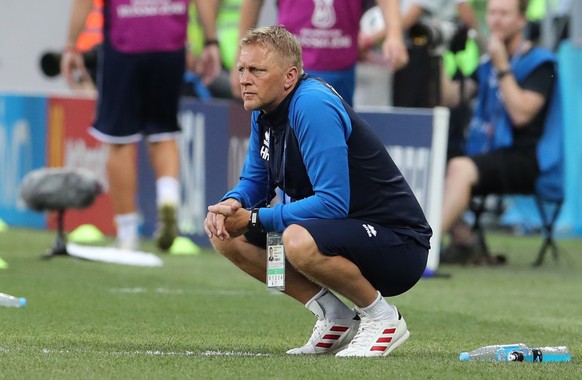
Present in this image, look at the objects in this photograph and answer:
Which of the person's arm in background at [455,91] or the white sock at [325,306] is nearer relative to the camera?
the white sock at [325,306]

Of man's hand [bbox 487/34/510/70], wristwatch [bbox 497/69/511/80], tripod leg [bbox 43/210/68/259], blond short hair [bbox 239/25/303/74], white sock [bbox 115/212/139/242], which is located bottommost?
tripod leg [bbox 43/210/68/259]

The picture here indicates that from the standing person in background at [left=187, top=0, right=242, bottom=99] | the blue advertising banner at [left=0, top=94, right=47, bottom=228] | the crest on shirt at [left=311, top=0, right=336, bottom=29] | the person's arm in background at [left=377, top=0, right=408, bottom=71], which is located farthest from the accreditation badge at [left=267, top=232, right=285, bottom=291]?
the standing person in background at [left=187, top=0, right=242, bottom=99]

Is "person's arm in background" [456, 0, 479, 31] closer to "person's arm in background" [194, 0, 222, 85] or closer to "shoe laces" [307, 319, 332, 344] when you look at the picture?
"person's arm in background" [194, 0, 222, 85]

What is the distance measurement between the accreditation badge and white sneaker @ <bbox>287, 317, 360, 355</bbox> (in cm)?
36

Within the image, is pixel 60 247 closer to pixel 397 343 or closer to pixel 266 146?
pixel 266 146

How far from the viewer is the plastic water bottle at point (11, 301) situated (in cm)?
743

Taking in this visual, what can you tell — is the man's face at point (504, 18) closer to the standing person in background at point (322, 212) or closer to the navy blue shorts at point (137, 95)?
the navy blue shorts at point (137, 95)

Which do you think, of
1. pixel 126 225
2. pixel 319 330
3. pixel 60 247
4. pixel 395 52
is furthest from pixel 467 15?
pixel 319 330

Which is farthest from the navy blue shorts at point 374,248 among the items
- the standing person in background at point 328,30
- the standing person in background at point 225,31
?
the standing person in background at point 225,31

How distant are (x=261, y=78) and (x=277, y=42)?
150mm

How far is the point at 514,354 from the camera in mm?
5949

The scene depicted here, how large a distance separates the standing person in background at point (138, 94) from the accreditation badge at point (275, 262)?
4345 millimetres

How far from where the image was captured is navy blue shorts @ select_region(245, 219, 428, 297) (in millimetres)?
5961

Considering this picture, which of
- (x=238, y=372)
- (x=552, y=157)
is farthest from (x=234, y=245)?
(x=552, y=157)
